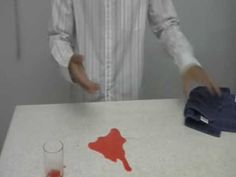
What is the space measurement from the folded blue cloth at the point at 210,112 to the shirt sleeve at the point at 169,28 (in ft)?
0.47

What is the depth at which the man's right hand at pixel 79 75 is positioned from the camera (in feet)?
4.12

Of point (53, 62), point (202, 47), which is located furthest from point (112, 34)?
point (202, 47)

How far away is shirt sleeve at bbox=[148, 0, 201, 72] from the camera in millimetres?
1440

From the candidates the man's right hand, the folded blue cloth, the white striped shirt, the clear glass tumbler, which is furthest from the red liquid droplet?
the white striped shirt

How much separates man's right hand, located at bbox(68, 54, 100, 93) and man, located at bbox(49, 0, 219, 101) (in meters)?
0.21

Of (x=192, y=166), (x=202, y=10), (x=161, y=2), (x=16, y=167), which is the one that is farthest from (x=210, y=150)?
(x=202, y=10)

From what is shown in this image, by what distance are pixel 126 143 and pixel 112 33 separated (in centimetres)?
54

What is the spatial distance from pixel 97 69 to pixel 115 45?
4.7 inches

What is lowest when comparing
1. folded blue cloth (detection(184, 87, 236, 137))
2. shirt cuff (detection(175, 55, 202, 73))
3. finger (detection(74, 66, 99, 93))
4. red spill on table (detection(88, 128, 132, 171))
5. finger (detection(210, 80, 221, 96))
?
red spill on table (detection(88, 128, 132, 171))

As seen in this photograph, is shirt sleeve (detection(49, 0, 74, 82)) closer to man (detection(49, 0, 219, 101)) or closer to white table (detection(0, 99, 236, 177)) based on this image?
man (detection(49, 0, 219, 101))

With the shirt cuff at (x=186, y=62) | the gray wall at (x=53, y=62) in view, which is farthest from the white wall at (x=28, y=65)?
the shirt cuff at (x=186, y=62)

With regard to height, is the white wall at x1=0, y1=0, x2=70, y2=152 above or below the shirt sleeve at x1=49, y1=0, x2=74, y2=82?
below

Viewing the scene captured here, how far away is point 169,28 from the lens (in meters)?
1.58

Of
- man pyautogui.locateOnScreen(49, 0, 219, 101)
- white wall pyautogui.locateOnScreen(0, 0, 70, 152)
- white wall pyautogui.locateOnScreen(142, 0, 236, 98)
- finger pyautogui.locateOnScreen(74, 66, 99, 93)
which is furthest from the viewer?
white wall pyautogui.locateOnScreen(142, 0, 236, 98)
